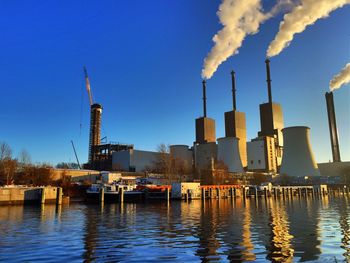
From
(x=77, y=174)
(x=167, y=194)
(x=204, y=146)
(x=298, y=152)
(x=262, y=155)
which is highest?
(x=204, y=146)

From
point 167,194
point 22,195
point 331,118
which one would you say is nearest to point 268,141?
point 331,118

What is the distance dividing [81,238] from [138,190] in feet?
169

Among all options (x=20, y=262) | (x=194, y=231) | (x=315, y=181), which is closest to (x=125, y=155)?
(x=315, y=181)

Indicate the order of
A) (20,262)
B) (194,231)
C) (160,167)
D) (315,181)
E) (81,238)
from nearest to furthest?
1. (20,262)
2. (81,238)
3. (194,231)
4. (160,167)
5. (315,181)

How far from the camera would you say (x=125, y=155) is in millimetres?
129875

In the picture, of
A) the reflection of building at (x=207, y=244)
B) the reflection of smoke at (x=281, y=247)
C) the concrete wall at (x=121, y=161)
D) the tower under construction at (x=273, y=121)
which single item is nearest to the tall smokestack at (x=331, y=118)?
the tower under construction at (x=273, y=121)

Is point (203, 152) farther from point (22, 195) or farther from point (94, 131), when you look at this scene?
point (22, 195)

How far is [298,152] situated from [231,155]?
28.8m

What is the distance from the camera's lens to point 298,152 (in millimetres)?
112375

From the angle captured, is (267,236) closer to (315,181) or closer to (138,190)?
(138,190)

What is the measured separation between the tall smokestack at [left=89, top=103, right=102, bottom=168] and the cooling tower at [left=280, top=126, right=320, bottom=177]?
73.2 meters

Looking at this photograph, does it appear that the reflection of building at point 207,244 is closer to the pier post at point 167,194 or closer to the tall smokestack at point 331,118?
the pier post at point 167,194

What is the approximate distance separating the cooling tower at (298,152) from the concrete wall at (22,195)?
80.6 metres

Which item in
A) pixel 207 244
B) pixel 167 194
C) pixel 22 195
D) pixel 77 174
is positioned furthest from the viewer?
pixel 77 174
